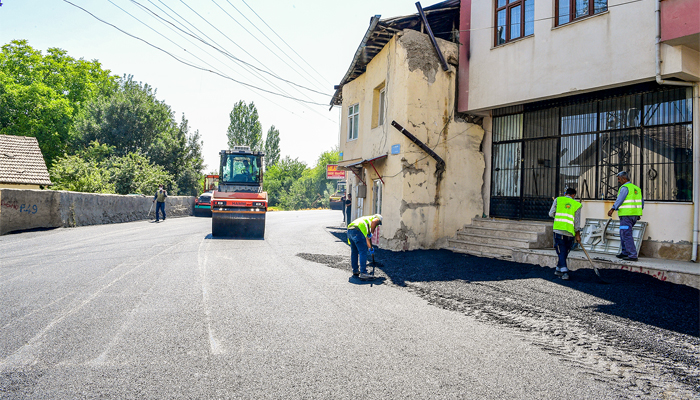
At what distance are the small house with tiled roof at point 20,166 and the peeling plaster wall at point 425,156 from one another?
2008cm

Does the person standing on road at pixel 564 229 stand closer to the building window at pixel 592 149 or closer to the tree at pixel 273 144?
the building window at pixel 592 149

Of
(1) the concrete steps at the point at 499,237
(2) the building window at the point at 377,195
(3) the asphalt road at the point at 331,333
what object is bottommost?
(3) the asphalt road at the point at 331,333

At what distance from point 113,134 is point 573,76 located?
1433 inches

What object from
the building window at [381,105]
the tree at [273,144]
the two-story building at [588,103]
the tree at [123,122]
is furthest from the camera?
the tree at [273,144]

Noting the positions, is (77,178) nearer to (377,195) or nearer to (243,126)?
(377,195)

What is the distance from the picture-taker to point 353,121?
1853cm

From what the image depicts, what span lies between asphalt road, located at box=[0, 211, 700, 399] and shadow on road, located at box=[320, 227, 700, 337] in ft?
0.14

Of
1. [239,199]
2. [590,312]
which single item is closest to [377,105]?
[239,199]

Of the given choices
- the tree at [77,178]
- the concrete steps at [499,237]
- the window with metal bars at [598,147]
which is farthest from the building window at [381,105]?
the tree at [77,178]

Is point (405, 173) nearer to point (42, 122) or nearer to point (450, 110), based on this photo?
point (450, 110)

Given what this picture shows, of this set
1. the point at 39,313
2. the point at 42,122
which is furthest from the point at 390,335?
the point at 42,122

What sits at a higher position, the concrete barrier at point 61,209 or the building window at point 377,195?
the building window at point 377,195

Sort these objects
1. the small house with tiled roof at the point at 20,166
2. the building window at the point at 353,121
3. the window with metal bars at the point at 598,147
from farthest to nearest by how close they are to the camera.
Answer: the small house with tiled roof at the point at 20,166 → the building window at the point at 353,121 → the window with metal bars at the point at 598,147

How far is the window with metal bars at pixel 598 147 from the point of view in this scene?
9.28 m
